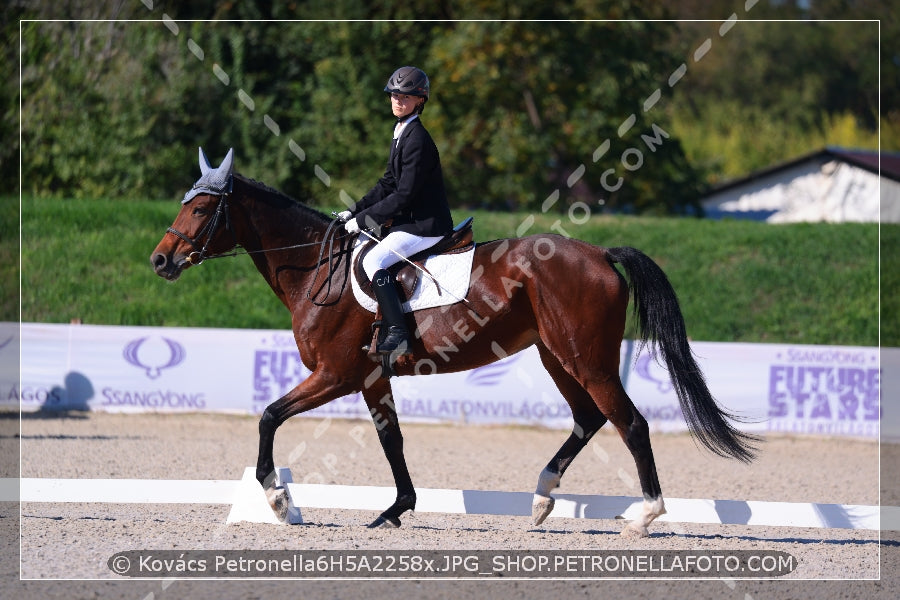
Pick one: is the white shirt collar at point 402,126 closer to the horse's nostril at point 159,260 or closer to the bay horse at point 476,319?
the bay horse at point 476,319

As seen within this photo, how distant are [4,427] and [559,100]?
12279 mm

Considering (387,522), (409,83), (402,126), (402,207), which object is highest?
(409,83)

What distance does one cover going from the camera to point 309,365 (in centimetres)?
563

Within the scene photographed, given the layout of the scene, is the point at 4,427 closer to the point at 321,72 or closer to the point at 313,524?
the point at 313,524

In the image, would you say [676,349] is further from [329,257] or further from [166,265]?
[166,265]

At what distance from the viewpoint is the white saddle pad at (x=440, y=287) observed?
553 centimetres

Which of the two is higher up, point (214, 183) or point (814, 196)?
point (214, 183)

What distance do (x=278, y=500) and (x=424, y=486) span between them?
7.81ft

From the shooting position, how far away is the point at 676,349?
563 cm

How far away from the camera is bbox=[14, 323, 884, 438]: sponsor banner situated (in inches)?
449

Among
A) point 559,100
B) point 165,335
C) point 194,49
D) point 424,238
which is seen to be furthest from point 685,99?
point 424,238

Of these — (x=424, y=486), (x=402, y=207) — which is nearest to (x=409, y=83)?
(x=402, y=207)

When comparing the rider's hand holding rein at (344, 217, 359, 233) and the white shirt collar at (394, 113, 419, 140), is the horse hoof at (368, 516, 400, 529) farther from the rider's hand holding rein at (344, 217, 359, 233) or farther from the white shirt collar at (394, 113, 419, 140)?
the white shirt collar at (394, 113, 419, 140)

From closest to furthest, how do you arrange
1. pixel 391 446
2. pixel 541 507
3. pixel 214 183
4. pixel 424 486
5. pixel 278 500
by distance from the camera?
pixel 278 500
pixel 214 183
pixel 541 507
pixel 391 446
pixel 424 486
